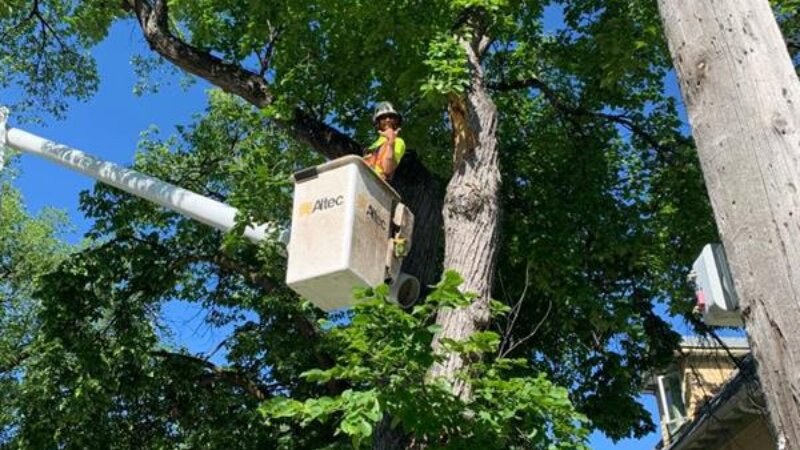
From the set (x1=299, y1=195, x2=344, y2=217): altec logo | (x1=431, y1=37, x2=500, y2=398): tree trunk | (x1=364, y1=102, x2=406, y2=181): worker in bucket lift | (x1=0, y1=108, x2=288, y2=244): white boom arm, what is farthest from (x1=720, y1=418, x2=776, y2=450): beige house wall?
(x1=299, y1=195, x2=344, y2=217): altec logo

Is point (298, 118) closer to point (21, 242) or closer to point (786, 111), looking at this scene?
point (786, 111)

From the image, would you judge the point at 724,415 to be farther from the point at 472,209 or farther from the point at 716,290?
the point at 716,290

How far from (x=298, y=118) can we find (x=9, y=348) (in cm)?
916

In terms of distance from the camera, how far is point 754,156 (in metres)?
2.60

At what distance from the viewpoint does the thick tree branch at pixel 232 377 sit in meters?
12.4

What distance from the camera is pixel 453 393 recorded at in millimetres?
5141

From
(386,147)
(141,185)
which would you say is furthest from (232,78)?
(386,147)

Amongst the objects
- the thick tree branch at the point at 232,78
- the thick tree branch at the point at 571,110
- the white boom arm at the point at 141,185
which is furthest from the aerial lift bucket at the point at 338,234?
the thick tree branch at the point at 571,110

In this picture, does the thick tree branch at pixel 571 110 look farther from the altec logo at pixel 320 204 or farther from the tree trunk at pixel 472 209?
the altec logo at pixel 320 204

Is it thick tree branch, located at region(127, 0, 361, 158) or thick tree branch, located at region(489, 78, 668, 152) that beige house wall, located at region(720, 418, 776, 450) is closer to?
thick tree branch, located at region(489, 78, 668, 152)

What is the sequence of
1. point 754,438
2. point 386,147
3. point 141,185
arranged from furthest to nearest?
point 754,438 < point 141,185 < point 386,147

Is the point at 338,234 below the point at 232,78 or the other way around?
below

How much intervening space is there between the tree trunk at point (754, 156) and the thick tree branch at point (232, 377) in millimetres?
10240

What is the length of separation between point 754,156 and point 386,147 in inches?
138
